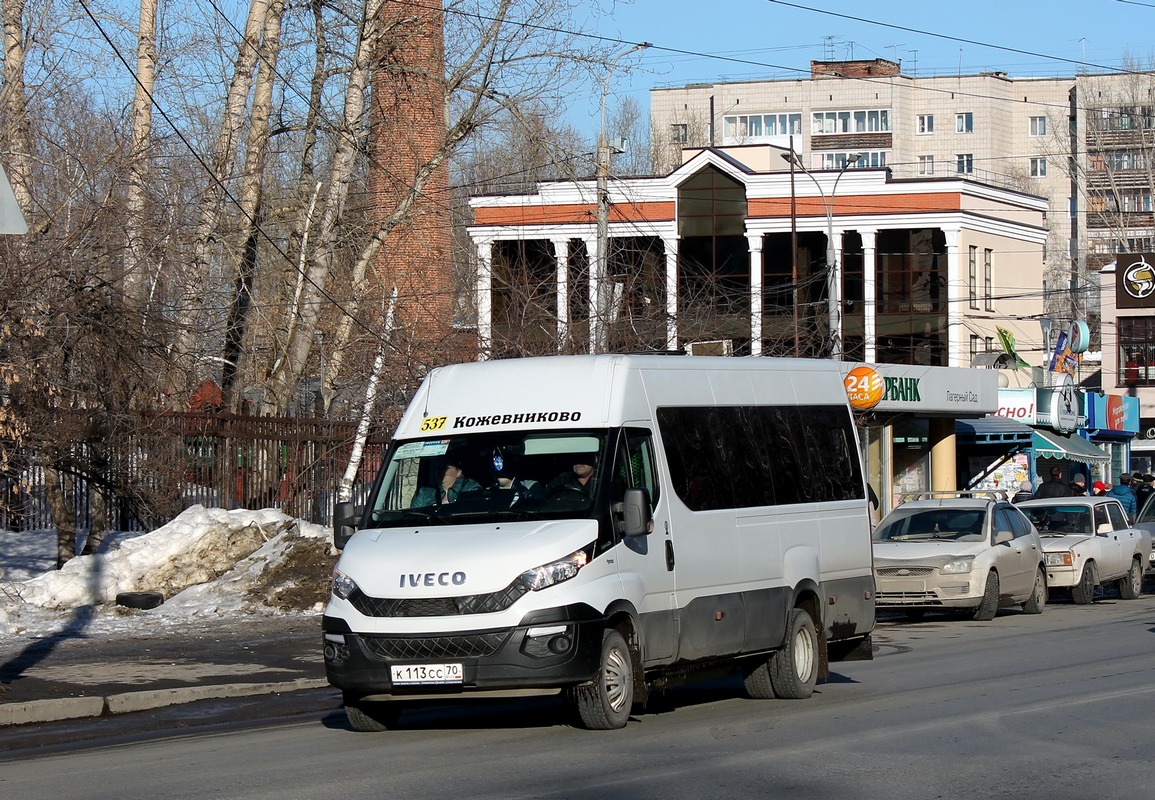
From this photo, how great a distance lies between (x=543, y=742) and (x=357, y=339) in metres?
18.2

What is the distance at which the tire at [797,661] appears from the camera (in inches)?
475

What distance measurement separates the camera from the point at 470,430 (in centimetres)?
1090

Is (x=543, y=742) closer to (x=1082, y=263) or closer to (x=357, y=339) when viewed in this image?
(x=357, y=339)

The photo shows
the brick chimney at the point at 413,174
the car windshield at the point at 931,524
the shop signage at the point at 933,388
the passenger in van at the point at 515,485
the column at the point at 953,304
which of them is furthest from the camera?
the column at the point at 953,304

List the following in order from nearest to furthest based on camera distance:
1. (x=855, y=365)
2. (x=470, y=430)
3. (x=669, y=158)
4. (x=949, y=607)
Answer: (x=470, y=430) → (x=949, y=607) → (x=855, y=365) → (x=669, y=158)

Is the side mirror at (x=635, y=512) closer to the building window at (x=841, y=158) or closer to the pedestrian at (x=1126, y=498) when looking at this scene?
the pedestrian at (x=1126, y=498)

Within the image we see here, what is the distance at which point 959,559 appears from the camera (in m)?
20.6

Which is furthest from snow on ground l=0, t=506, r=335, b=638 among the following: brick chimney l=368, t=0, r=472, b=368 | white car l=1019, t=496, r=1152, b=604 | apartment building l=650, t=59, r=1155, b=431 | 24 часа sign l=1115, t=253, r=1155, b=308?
apartment building l=650, t=59, r=1155, b=431

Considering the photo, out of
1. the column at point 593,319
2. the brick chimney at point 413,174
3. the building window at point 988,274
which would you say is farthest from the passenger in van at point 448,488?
the building window at point 988,274

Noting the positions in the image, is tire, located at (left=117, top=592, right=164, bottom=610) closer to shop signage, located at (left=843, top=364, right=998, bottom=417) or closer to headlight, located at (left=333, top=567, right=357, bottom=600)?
headlight, located at (left=333, top=567, right=357, bottom=600)

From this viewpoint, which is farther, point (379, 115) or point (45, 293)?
point (379, 115)

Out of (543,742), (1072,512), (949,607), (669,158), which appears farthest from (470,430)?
(669,158)

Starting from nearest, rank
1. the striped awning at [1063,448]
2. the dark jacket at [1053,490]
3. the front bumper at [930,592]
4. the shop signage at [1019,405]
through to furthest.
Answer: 1. the front bumper at [930,592]
2. the dark jacket at [1053,490]
3. the striped awning at [1063,448]
4. the shop signage at [1019,405]

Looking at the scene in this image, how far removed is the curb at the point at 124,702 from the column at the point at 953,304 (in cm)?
4614
